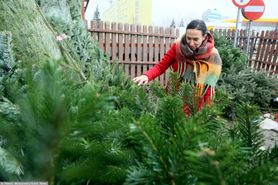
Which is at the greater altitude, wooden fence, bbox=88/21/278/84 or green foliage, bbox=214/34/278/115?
wooden fence, bbox=88/21/278/84

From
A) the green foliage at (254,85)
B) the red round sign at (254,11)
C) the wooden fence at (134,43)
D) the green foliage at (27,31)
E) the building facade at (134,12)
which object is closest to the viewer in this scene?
the green foliage at (27,31)

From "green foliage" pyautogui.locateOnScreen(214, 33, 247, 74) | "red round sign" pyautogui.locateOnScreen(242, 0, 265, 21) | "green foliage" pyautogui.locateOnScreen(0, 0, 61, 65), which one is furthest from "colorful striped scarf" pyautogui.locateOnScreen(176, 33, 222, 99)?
"red round sign" pyautogui.locateOnScreen(242, 0, 265, 21)

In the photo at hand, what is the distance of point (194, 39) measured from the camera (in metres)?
3.52

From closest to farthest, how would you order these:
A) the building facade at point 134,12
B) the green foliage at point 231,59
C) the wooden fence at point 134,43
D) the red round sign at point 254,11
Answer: the green foliage at point 231,59
the building facade at point 134,12
the wooden fence at point 134,43
the red round sign at point 254,11

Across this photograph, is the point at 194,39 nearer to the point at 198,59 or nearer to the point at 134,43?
the point at 198,59

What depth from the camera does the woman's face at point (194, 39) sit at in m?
3.51

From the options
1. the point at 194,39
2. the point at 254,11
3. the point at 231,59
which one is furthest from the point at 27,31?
the point at 254,11

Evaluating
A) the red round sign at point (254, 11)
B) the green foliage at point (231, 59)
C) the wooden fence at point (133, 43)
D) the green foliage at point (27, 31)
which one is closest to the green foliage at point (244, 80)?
the green foliage at point (231, 59)

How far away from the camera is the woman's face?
3.51 m

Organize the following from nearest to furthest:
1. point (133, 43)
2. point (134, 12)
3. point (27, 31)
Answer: point (27, 31) < point (134, 12) < point (133, 43)

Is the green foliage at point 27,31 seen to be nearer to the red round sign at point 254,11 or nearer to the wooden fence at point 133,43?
the wooden fence at point 133,43

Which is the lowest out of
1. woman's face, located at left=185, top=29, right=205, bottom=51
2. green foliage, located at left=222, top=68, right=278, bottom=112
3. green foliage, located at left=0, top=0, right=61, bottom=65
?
green foliage, located at left=222, top=68, right=278, bottom=112

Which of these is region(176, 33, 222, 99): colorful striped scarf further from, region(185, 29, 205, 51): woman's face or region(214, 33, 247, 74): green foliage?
region(214, 33, 247, 74): green foliage

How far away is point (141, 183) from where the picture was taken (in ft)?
1.75
